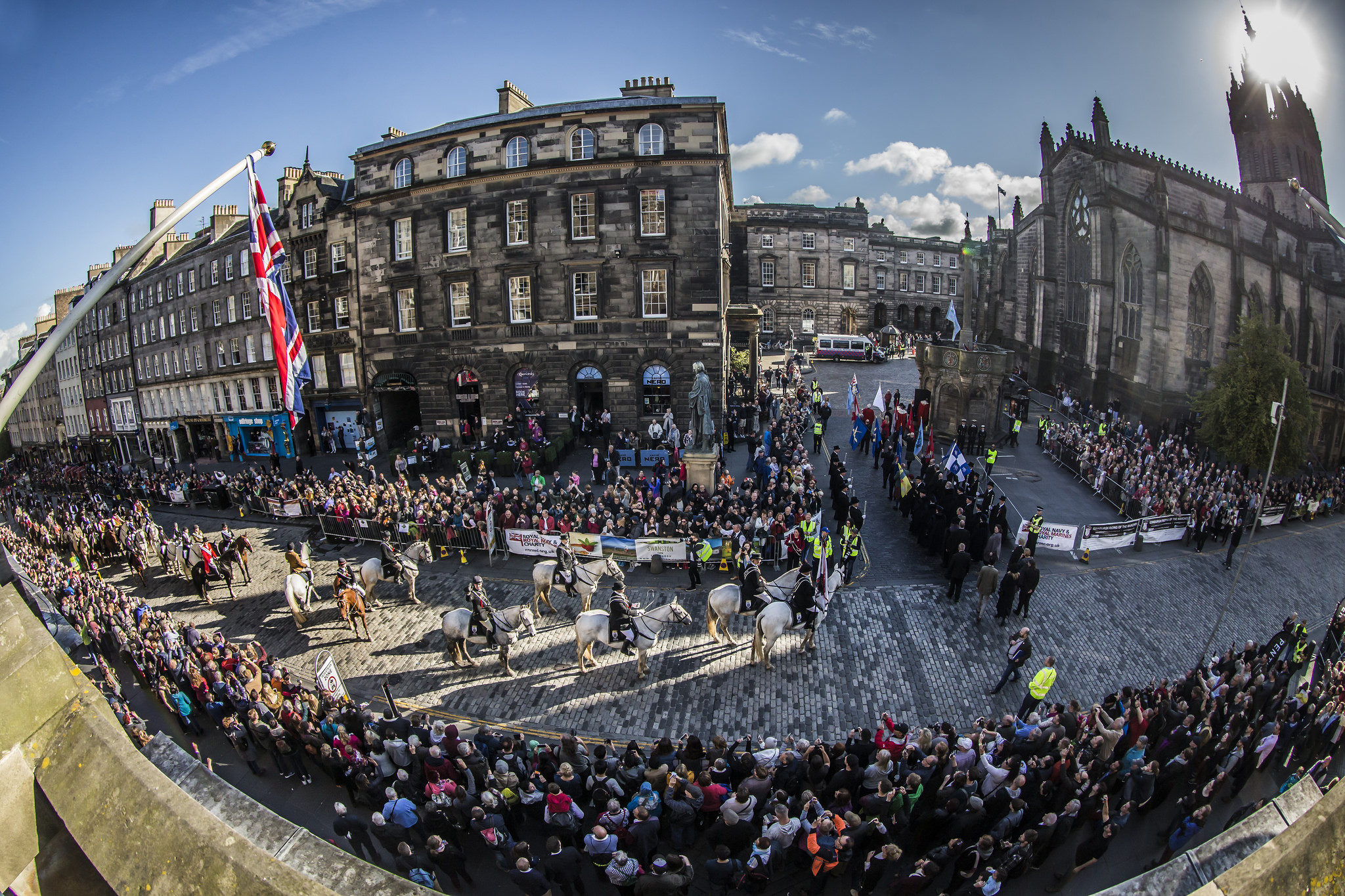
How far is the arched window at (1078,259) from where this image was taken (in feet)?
Answer: 140

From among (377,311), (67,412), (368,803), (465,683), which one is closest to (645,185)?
(377,311)

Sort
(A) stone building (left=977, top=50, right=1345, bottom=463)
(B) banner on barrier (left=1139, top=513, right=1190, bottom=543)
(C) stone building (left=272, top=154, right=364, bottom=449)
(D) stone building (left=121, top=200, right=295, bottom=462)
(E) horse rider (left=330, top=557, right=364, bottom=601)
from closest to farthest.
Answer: (E) horse rider (left=330, top=557, right=364, bottom=601), (B) banner on barrier (left=1139, top=513, right=1190, bottom=543), (C) stone building (left=272, top=154, right=364, bottom=449), (A) stone building (left=977, top=50, right=1345, bottom=463), (D) stone building (left=121, top=200, right=295, bottom=462)

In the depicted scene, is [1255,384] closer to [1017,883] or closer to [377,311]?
[1017,883]

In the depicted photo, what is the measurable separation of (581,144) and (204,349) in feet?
104

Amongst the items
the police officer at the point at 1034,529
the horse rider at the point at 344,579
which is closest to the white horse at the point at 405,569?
the horse rider at the point at 344,579

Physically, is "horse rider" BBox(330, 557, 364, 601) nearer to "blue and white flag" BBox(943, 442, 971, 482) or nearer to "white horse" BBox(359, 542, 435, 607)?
"white horse" BBox(359, 542, 435, 607)

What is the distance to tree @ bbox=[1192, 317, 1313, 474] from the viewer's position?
25688mm

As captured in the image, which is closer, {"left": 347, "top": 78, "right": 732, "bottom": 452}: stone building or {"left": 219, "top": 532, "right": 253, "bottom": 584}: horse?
{"left": 219, "top": 532, "right": 253, "bottom": 584}: horse

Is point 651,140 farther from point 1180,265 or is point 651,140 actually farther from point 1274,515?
point 1180,265

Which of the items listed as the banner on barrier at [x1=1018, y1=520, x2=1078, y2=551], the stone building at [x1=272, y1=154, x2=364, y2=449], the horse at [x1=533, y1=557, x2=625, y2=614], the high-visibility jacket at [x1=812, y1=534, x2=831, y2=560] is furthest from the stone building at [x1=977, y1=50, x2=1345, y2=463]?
the stone building at [x1=272, y1=154, x2=364, y2=449]

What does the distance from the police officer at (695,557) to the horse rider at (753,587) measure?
8.19 ft

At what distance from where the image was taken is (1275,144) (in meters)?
43.3

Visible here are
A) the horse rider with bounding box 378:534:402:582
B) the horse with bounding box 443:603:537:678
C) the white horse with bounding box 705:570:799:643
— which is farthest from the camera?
the horse rider with bounding box 378:534:402:582

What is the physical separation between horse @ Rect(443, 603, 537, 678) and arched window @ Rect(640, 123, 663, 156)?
22.4 metres
